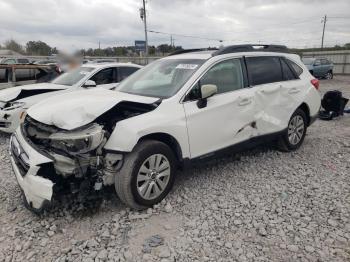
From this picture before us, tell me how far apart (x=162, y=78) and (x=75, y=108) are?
1345mm

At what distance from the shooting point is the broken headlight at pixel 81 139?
130 inches

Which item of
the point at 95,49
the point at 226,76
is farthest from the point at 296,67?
the point at 95,49

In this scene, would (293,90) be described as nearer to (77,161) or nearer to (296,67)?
(296,67)

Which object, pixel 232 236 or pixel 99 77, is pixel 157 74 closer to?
pixel 232 236

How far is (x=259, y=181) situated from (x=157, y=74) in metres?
2.06

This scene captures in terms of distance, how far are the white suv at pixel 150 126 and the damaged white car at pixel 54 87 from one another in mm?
1899

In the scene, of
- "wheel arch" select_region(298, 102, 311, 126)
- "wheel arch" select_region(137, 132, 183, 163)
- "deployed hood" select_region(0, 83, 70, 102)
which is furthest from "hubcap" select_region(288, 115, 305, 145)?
"deployed hood" select_region(0, 83, 70, 102)

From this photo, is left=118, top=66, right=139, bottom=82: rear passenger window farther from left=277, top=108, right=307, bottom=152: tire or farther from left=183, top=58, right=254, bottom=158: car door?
left=277, top=108, right=307, bottom=152: tire

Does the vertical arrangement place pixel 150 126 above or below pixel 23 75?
below

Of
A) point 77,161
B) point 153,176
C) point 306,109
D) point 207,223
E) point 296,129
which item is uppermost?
point 306,109

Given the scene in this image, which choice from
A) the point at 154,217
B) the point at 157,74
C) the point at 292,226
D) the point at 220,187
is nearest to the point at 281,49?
the point at 157,74

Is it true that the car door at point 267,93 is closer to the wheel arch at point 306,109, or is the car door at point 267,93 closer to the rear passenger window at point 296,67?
the rear passenger window at point 296,67

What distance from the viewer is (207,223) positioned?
346 cm

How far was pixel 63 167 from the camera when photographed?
11.0 ft
